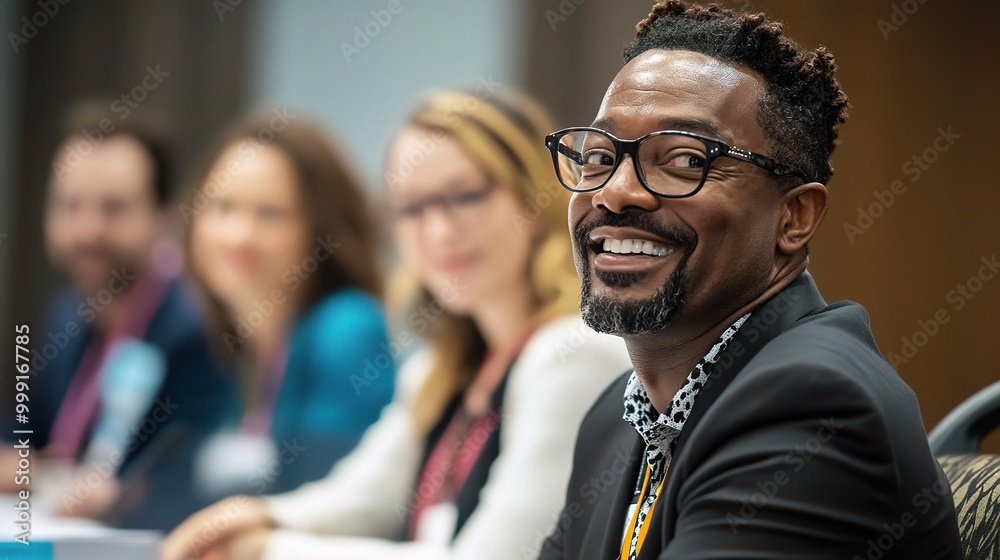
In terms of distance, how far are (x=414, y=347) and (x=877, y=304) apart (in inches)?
46.8

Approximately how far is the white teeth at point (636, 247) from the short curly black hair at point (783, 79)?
0.18 m

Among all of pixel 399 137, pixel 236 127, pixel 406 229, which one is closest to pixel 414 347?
pixel 406 229

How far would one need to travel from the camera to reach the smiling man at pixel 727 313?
35.9 inches

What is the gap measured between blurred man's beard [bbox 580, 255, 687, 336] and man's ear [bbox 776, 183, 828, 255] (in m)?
0.14

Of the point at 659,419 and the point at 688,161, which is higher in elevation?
the point at 688,161

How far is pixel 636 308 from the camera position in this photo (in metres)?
1.12

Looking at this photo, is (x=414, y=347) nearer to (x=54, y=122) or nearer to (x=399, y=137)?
(x=399, y=137)

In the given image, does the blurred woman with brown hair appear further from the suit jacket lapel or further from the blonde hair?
the suit jacket lapel

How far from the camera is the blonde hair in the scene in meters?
2.31

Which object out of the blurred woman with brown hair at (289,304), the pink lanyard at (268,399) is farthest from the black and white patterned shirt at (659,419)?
the pink lanyard at (268,399)

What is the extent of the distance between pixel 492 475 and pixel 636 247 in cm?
124

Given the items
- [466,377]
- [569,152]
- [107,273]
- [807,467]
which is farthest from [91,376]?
[807,467]

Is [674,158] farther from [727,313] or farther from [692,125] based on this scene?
[727,313]

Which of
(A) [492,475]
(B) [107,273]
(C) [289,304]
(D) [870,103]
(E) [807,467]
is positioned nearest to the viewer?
(E) [807,467]
